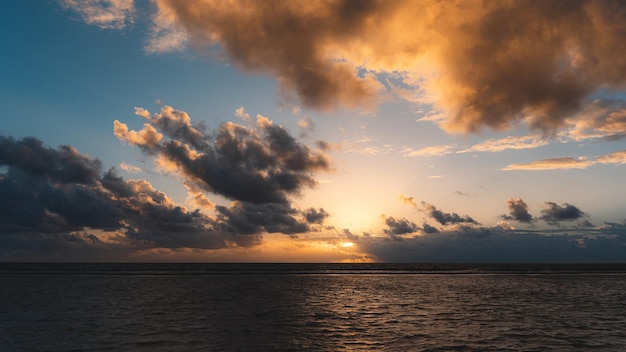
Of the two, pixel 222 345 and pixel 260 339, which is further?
pixel 260 339

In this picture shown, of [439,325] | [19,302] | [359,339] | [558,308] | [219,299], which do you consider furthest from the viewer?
[219,299]

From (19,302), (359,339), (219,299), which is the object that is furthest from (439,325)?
(19,302)

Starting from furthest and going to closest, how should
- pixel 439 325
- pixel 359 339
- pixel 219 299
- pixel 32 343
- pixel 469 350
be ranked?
pixel 219 299
pixel 439 325
pixel 359 339
pixel 32 343
pixel 469 350

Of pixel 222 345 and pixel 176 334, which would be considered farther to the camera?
pixel 176 334

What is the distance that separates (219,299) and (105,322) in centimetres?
2217

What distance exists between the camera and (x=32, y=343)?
2767 cm

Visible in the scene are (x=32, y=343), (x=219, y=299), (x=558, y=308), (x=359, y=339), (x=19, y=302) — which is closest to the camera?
(x=32, y=343)

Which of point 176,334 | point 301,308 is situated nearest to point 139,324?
point 176,334

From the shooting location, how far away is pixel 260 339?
2975cm

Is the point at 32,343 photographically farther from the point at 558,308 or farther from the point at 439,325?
the point at 558,308

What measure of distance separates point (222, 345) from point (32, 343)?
12247mm

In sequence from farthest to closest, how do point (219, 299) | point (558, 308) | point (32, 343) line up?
point (219, 299) → point (558, 308) → point (32, 343)

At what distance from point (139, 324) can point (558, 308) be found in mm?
43285

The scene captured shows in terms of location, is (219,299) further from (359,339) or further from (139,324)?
(359,339)
